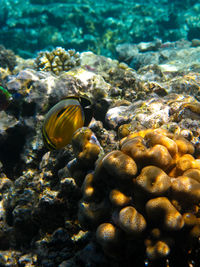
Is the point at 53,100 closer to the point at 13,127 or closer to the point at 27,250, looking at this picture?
the point at 13,127

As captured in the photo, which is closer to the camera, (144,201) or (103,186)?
(144,201)

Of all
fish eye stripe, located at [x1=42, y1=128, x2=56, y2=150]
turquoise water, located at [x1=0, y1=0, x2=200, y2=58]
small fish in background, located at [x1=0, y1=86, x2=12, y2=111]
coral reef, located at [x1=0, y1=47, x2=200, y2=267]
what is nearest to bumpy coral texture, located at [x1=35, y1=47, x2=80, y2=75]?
coral reef, located at [x1=0, y1=47, x2=200, y2=267]

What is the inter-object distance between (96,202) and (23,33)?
51.7ft

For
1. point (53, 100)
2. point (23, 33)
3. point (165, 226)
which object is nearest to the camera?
point (165, 226)

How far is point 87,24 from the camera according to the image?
1445 cm

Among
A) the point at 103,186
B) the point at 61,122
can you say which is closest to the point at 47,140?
the point at 61,122

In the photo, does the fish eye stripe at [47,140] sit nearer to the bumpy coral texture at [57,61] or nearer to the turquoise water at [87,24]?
the bumpy coral texture at [57,61]

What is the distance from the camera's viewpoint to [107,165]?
188 cm

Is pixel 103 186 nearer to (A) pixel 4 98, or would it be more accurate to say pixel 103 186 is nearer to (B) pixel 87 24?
(A) pixel 4 98

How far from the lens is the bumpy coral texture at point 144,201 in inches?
66.2

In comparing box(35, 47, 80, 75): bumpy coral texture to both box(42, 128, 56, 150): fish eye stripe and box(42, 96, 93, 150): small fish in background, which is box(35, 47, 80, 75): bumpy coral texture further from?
box(42, 128, 56, 150): fish eye stripe

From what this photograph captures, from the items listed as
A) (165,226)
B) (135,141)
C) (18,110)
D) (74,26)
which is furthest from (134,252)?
(74,26)

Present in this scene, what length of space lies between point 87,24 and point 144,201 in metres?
15.6

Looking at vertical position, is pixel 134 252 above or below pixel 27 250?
above
